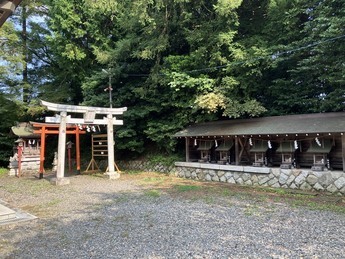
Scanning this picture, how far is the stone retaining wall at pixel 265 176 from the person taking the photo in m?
8.19

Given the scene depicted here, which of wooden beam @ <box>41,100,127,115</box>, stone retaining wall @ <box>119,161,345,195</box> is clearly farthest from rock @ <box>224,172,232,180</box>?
wooden beam @ <box>41,100,127,115</box>

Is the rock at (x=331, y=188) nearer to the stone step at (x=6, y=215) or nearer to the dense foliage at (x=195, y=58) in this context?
the dense foliage at (x=195, y=58)

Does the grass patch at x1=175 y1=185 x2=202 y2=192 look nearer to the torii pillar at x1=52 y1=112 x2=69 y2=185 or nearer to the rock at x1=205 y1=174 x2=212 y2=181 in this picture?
the rock at x1=205 y1=174 x2=212 y2=181

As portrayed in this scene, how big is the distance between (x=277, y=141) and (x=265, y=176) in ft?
5.39

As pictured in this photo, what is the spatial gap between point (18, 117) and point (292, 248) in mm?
18290

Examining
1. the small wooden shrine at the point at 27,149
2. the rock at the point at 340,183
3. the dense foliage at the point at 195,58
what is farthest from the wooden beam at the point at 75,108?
the rock at the point at 340,183

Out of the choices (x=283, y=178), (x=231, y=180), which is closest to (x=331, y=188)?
(x=283, y=178)

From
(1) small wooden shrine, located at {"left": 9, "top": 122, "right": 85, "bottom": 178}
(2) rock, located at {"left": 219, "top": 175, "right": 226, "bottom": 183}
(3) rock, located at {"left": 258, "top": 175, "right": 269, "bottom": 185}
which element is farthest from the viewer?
(1) small wooden shrine, located at {"left": 9, "top": 122, "right": 85, "bottom": 178}

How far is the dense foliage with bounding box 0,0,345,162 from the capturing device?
10.4 m

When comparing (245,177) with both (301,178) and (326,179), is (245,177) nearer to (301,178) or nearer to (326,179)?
(301,178)

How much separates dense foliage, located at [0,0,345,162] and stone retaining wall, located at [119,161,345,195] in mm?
1794

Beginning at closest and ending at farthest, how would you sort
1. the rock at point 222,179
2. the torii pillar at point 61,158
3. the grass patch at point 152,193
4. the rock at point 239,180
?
the grass patch at point 152,193, the rock at point 239,180, the torii pillar at point 61,158, the rock at point 222,179

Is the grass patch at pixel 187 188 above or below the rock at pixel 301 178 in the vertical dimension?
below

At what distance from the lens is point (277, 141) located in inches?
410
